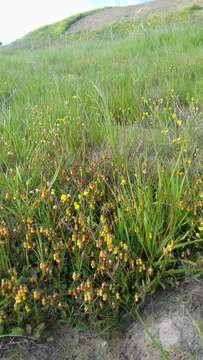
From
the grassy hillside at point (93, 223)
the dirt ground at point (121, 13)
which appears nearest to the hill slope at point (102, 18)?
the dirt ground at point (121, 13)

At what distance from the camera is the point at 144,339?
5.03ft

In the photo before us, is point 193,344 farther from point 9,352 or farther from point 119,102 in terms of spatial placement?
point 119,102

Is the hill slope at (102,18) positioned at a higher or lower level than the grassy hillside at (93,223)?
higher

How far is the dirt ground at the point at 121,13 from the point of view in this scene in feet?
70.6

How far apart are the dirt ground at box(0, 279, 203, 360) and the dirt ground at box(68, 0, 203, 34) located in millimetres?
21178

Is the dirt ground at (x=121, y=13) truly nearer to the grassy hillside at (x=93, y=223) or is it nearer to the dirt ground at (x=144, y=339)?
the grassy hillside at (x=93, y=223)

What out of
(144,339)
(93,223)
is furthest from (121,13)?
(144,339)

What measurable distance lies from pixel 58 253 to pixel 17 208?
1.21ft

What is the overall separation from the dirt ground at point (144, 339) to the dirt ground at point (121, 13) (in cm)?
2118

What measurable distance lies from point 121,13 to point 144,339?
27105 millimetres

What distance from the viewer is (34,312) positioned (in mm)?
1595

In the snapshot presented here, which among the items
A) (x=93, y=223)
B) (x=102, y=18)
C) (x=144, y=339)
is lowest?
(x=144, y=339)

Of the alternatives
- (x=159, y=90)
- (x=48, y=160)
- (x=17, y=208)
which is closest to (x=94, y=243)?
(x=17, y=208)

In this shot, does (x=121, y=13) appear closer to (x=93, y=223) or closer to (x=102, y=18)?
(x=102, y=18)
